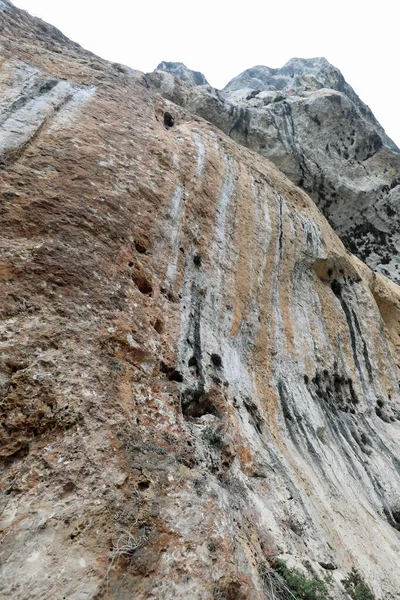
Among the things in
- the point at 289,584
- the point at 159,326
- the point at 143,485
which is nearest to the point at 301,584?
the point at 289,584

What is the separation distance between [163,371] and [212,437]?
131cm

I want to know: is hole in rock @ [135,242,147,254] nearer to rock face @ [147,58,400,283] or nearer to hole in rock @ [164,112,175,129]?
hole in rock @ [164,112,175,129]

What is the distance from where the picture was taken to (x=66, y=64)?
439 inches

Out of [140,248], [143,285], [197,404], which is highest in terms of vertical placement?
[140,248]

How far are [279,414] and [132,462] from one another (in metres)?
4.59

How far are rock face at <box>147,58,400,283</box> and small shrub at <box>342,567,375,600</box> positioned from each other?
1895 cm

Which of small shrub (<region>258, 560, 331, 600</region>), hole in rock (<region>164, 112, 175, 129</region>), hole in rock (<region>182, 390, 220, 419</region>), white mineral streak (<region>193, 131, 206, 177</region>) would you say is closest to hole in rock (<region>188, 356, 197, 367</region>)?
hole in rock (<region>182, 390, 220, 419</region>)

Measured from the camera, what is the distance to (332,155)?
23.1 m

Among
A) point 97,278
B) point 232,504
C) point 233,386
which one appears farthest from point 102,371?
point 233,386

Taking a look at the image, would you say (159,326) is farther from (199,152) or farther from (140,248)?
(199,152)

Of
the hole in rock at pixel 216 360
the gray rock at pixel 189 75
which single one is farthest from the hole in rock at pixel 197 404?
the gray rock at pixel 189 75

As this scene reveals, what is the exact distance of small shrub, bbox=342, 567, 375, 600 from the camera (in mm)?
5164

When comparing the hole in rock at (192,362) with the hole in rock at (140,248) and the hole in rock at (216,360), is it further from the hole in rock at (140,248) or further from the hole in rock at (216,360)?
the hole in rock at (140,248)

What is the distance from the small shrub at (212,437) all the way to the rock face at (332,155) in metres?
19.3
